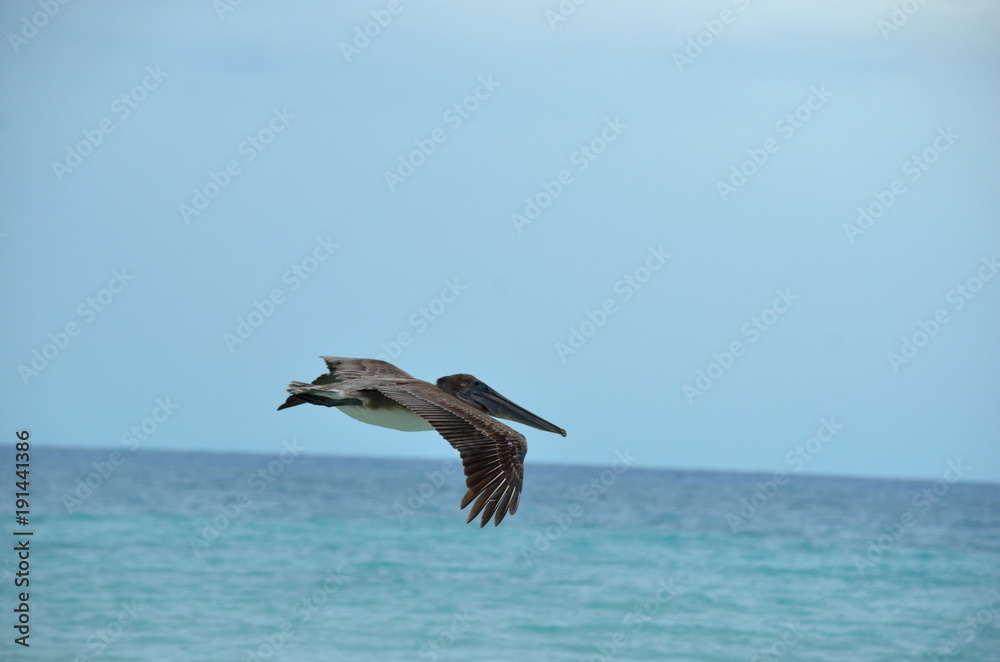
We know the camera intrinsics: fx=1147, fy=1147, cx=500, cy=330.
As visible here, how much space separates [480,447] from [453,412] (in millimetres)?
358

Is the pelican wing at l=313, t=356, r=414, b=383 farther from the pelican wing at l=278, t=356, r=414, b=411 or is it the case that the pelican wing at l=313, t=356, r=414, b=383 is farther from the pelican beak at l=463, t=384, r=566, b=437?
the pelican beak at l=463, t=384, r=566, b=437

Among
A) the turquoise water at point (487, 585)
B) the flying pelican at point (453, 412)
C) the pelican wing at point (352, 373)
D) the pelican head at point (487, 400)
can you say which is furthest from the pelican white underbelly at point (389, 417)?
the turquoise water at point (487, 585)

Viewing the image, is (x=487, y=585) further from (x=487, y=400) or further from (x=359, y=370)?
(x=359, y=370)

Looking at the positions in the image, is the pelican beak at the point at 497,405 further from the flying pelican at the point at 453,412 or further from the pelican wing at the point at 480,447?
the pelican wing at the point at 480,447

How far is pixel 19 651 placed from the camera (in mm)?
10508

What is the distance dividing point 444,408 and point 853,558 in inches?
574

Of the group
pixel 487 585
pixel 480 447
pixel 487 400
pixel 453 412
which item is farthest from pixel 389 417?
pixel 487 585

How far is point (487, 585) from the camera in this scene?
1466cm

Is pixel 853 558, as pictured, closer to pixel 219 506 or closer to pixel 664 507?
pixel 664 507

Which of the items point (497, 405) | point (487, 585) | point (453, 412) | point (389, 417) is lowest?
point (453, 412)

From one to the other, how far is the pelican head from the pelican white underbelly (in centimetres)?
38

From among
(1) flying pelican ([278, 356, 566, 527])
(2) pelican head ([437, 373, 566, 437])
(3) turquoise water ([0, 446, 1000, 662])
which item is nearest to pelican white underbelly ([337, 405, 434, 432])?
(1) flying pelican ([278, 356, 566, 527])

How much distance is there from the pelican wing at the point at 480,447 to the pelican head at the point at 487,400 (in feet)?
3.07

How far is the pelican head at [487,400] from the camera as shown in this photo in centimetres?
705
